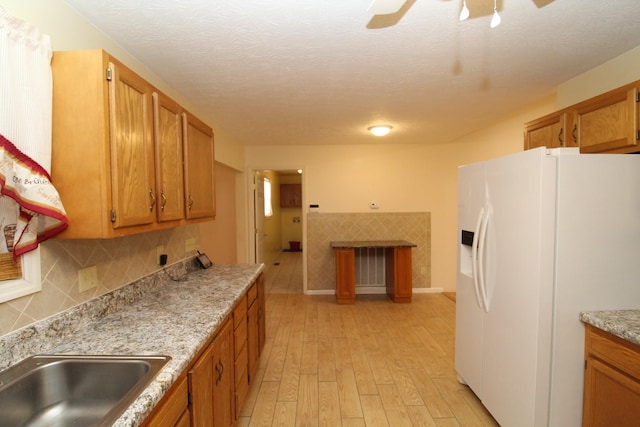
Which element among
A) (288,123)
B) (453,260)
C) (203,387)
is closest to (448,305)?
(453,260)

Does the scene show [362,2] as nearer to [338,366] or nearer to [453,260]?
[338,366]

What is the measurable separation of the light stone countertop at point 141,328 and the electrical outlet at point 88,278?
0.08 m

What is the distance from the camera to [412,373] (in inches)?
97.1

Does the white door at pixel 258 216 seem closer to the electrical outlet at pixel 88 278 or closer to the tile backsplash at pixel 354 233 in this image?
the tile backsplash at pixel 354 233

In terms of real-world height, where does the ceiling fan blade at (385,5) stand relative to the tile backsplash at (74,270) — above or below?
above

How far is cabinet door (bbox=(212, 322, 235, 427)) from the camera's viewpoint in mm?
1415

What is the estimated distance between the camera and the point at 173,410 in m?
1.02

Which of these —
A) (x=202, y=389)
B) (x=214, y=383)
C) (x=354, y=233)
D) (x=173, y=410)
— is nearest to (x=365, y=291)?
(x=354, y=233)

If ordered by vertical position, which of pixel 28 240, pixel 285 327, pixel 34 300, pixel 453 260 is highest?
pixel 28 240

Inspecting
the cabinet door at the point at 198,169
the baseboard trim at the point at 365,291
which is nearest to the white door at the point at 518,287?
the cabinet door at the point at 198,169

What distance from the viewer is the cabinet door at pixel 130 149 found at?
3.86ft

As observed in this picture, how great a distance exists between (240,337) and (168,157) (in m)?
1.20

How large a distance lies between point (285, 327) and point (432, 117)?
115 inches

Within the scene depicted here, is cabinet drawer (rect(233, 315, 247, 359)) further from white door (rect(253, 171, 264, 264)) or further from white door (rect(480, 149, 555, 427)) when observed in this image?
white door (rect(253, 171, 264, 264))
